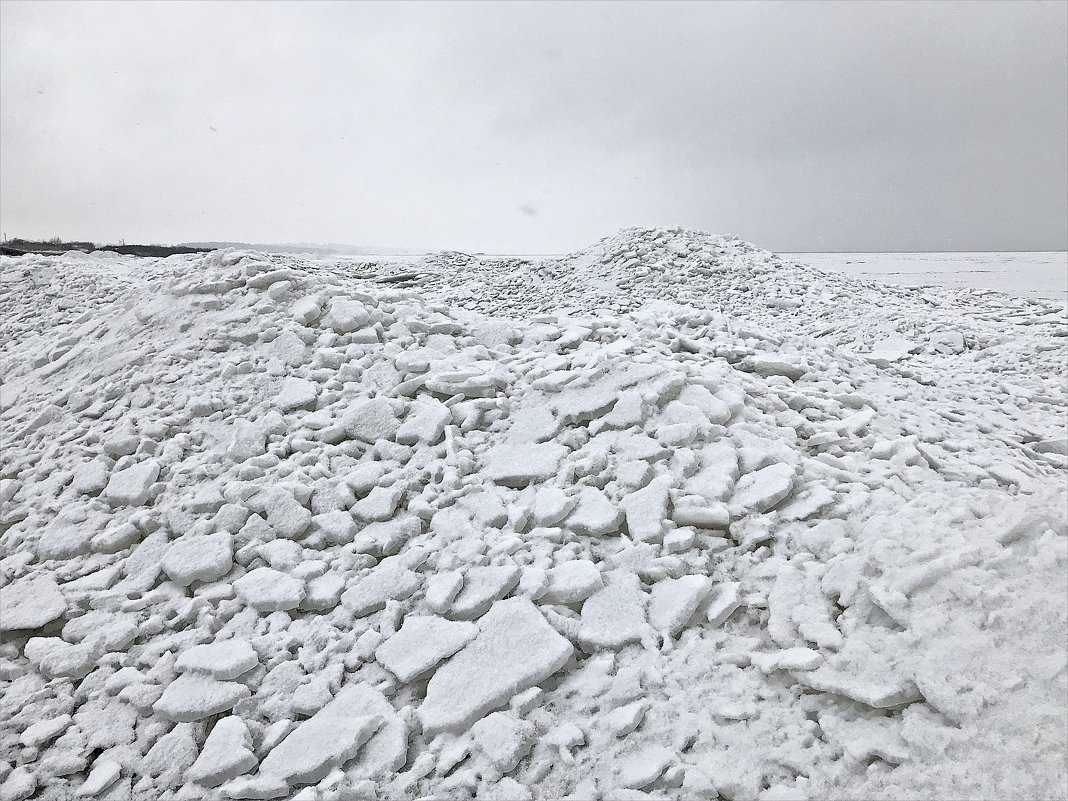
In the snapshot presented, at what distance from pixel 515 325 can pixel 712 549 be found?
276cm

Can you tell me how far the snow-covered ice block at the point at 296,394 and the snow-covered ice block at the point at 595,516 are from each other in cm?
200

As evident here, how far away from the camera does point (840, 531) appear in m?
2.57

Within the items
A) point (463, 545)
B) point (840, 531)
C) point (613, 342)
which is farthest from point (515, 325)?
point (840, 531)

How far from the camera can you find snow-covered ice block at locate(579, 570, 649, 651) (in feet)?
7.37

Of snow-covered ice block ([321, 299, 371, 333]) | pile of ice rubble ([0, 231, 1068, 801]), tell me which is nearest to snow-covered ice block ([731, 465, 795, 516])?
pile of ice rubble ([0, 231, 1068, 801])

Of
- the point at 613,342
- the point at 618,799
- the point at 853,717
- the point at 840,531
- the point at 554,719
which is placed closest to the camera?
the point at 618,799

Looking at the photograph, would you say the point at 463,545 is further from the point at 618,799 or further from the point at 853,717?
the point at 853,717

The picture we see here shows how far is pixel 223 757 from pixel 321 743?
1.11 ft

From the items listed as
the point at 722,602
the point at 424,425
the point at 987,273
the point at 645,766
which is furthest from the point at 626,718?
the point at 987,273

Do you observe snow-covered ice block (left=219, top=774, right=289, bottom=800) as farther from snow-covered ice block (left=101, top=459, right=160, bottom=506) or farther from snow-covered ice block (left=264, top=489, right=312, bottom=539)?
snow-covered ice block (left=101, top=459, right=160, bottom=506)

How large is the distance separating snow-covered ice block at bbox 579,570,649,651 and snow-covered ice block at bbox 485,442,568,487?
0.75m

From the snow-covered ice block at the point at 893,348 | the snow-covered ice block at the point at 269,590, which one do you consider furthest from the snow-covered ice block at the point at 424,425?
the snow-covered ice block at the point at 893,348

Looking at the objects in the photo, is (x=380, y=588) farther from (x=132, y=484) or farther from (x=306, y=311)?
(x=306, y=311)

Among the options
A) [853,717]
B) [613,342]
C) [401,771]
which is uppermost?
[613,342]
